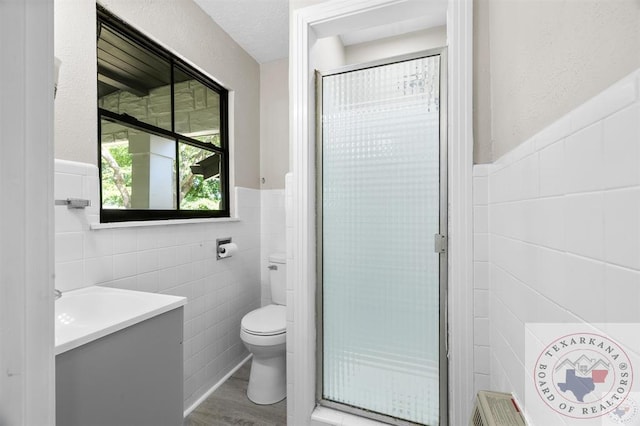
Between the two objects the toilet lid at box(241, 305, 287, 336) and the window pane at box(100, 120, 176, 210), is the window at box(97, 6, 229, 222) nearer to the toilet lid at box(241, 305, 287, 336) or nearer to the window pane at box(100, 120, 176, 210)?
the window pane at box(100, 120, 176, 210)

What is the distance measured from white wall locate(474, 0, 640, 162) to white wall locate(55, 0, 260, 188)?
1623 millimetres

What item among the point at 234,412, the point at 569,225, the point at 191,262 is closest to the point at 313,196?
the point at 191,262

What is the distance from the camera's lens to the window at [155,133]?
1526 millimetres

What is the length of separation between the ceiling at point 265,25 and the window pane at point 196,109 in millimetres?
466

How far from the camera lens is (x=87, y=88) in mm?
1318

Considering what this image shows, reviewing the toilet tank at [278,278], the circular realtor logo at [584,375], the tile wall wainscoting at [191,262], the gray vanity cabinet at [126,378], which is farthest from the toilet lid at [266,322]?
the circular realtor logo at [584,375]

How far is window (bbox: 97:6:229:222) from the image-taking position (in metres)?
1.53

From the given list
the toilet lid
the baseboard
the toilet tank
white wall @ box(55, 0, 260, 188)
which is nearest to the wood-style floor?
the baseboard

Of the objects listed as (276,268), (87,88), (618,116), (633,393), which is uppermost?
(87,88)

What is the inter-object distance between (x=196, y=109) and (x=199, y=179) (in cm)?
50

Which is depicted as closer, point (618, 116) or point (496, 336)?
point (618, 116)
